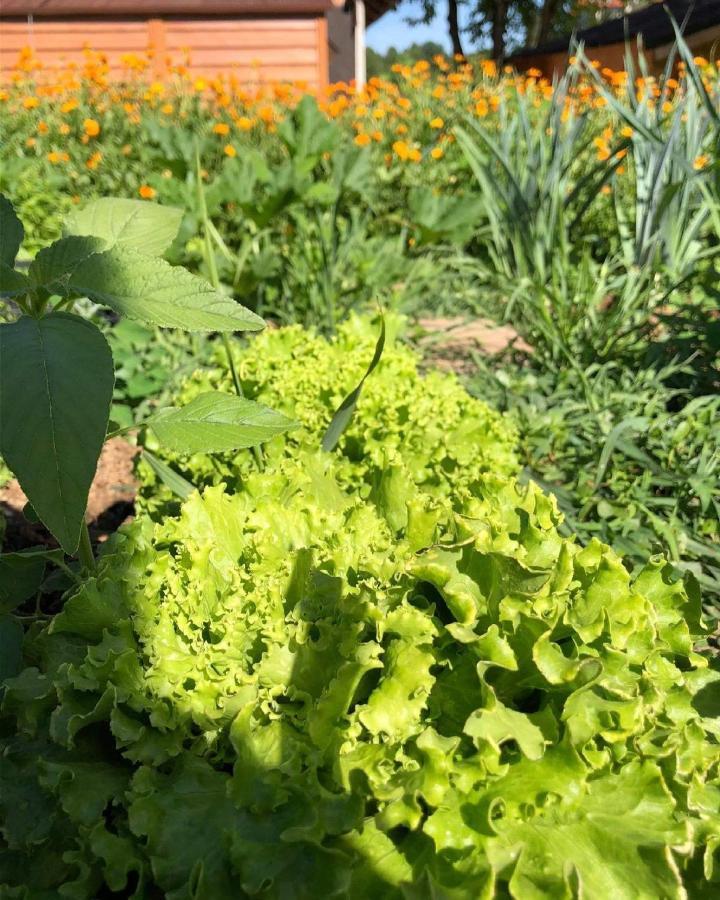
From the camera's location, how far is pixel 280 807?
1.17 meters

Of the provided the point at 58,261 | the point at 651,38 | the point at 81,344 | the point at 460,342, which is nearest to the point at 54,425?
the point at 81,344

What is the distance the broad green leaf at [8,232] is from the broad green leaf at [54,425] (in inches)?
13.0

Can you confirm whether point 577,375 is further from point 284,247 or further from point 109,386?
point 109,386

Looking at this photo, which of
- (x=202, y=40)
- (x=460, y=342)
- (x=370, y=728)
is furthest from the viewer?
(x=202, y=40)

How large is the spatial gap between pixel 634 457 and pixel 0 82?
27.5 feet

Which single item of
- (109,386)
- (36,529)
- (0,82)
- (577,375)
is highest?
(0,82)

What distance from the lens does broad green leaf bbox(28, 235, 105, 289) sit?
4.32ft

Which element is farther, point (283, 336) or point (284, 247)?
point (284, 247)

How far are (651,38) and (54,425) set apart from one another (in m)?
20.5

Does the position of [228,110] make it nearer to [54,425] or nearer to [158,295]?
[158,295]

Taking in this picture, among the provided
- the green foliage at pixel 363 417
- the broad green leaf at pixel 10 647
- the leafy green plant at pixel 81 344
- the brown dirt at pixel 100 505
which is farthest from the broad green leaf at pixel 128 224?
the brown dirt at pixel 100 505

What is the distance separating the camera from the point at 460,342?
4.34m

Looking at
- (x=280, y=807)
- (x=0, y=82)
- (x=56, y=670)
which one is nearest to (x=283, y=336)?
(x=56, y=670)

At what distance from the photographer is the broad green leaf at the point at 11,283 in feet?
4.09
